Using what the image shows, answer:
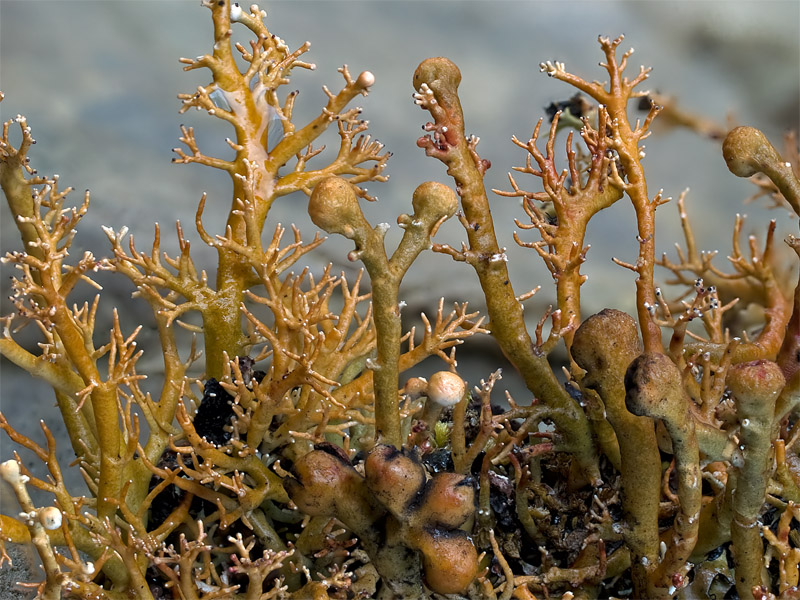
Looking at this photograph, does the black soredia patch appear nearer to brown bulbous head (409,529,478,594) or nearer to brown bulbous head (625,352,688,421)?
brown bulbous head (409,529,478,594)

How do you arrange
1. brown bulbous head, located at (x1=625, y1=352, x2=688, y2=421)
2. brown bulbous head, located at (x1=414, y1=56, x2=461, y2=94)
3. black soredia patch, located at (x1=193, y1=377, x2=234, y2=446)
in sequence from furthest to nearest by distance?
black soredia patch, located at (x1=193, y1=377, x2=234, y2=446)
brown bulbous head, located at (x1=414, y1=56, x2=461, y2=94)
brown bulbous head, located at (x1=625, y1=352, x2=688, y2=421)

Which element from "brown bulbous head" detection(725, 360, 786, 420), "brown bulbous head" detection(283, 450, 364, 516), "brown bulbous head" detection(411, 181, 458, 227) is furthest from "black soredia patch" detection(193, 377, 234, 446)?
"brown bulbous head" detection(725, 360, 786, 420)

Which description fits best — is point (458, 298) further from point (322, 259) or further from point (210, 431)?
point (210, 431)

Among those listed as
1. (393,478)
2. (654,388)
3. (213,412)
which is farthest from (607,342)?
(213,412)

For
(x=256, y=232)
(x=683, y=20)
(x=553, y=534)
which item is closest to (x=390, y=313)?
(x=256, y=232)

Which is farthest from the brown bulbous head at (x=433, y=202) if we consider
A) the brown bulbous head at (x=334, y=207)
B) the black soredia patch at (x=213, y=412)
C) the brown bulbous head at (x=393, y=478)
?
the black soredia patch at (x=213, y=412)

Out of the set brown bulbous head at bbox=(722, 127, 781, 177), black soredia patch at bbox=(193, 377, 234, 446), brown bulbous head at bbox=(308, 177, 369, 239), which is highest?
brown bulbous head at bbox=(722, 127, 781, 177)

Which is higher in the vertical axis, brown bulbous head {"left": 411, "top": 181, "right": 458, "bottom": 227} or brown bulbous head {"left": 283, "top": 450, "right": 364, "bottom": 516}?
brown bulbous head {"left": 411, "top": 181, "right": 458, "bottom": 227}
